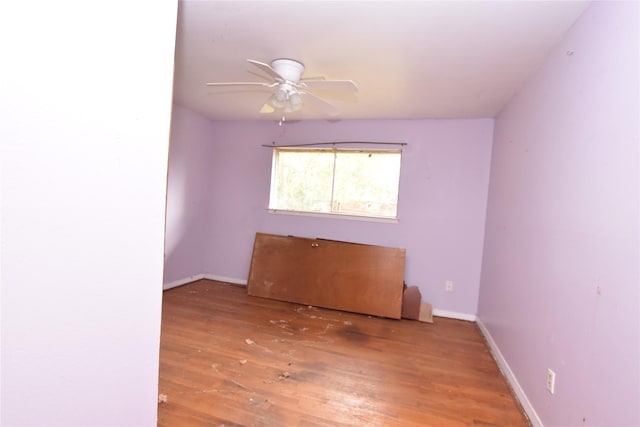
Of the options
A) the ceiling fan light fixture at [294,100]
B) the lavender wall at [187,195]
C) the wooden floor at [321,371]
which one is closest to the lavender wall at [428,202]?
the wooden floor at [321,371]

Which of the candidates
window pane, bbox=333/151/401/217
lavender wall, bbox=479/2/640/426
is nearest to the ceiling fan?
lavender wall, bbox=479/2/640/426

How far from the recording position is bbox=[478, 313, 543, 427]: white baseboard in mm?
1879

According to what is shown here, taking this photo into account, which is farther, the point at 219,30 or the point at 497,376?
the point at 497,376

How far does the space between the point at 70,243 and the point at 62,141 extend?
239 mm

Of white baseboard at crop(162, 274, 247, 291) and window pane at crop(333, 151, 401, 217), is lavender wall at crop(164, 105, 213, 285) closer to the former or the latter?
white baseboard at crop(162, 274, 247, 291)

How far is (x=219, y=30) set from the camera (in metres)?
2.07

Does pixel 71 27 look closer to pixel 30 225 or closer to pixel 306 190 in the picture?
pixel 30 225

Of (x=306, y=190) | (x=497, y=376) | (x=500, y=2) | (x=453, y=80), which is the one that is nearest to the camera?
(x=500, y=2)

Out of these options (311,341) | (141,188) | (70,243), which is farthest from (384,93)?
(70,243)

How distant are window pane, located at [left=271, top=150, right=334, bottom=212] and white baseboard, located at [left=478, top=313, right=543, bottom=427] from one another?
88.8 inches

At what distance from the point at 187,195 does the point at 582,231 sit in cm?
404

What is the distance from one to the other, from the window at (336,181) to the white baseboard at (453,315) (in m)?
1.23

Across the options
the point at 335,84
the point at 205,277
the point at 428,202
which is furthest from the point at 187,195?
the point at 428,202

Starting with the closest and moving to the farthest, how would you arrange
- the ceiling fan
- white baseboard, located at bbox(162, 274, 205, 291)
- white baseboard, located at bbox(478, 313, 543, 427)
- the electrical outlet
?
the electrical outlet → white baseboard, located at bbox(478, 313, 543, 427) → the ceiling fan → white baseboard, located at bbox(162, 274, 205, 291)
